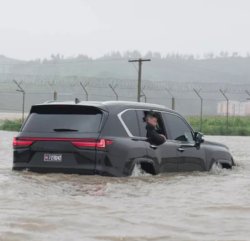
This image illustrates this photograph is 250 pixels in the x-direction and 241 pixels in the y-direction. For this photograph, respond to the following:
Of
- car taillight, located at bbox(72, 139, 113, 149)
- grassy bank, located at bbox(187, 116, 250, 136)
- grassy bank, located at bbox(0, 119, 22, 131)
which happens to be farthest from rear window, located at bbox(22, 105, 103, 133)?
grassy bank, located at bbox(0, 119, 22, 131)

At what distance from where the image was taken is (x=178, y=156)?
11875 millimetres

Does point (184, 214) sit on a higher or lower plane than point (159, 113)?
lower

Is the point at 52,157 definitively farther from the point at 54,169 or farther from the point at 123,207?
the point at 123,207

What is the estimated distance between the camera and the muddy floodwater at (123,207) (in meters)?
6.93

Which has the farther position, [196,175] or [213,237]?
[196,175]

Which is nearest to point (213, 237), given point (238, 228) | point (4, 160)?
point (238, 228)

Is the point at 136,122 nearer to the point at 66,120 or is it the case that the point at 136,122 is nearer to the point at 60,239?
the point at 66,120

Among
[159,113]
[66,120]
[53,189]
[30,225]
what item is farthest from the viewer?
[159,113]

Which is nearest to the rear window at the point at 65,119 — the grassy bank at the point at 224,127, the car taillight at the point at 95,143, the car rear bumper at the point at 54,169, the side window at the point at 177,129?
the car taillight at the point at 95,143

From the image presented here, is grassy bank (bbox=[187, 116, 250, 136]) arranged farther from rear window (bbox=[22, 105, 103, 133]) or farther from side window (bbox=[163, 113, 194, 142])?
rear window (bbox=[22, 105, 103, 133])

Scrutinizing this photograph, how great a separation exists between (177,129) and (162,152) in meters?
0.90

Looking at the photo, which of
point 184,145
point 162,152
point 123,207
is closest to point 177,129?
point 184,145

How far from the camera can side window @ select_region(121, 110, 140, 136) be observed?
10945 mm

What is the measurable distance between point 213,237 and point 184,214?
4.48ft
